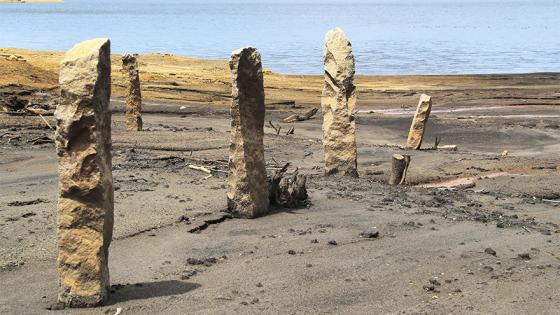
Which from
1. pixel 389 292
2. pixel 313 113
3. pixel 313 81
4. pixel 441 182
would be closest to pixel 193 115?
pixel 313 113

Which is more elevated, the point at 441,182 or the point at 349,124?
the point at 349,124

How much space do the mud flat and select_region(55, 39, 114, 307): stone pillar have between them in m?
0.30

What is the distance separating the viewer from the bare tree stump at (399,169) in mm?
15273

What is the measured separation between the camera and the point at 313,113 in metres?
28.0

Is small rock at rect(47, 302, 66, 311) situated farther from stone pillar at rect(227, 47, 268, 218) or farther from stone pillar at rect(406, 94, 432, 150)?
stone pillar at rect(406, 94, 432, 150)

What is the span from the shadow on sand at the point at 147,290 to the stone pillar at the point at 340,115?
6.91 metres

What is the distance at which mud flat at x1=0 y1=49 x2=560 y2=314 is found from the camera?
842 centimetres

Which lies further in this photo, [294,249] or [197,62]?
[197,62]

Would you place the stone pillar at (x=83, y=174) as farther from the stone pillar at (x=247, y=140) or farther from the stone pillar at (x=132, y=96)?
the stone pillar at (x=132, y=96)

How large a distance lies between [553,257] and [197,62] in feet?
121

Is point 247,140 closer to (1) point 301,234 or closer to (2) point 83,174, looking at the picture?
(1) point 301,234

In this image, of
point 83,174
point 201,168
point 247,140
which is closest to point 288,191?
point 247,140

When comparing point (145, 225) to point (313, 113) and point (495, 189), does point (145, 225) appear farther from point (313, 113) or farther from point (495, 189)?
point (313, 113)

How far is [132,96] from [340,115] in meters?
7.03
